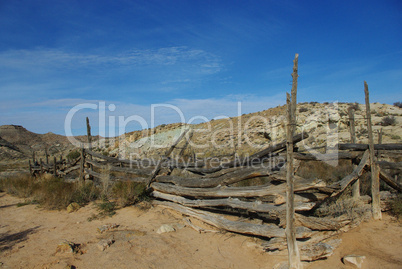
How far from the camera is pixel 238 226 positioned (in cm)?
497

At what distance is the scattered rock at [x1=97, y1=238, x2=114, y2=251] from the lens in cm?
464

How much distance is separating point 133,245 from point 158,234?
0.72 meters

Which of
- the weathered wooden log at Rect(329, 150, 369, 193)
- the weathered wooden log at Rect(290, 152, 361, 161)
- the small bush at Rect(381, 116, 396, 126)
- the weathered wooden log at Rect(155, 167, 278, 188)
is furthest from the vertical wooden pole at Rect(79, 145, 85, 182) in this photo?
the small bush at Rect(381, 116, 396, 126)

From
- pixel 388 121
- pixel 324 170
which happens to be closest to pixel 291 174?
pixel 324 170

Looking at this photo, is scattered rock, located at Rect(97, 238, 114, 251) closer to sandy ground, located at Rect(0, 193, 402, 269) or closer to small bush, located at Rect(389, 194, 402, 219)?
sandy ground, located at Rect(0, 193, 402, 269)

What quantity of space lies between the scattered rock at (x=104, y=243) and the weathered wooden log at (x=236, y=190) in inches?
87.3

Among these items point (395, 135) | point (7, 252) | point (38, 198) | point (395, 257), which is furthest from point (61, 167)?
point (395, 135)

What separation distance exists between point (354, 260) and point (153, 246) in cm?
347

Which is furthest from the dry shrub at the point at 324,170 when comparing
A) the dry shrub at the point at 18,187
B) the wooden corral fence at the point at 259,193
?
the dry shrub at the point at 18,187

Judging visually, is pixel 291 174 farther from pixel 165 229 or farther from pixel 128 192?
pixel 128 192

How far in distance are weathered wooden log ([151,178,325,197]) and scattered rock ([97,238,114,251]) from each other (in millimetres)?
2217

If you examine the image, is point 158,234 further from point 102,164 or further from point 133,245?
point 102,164

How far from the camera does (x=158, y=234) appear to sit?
5.42 m

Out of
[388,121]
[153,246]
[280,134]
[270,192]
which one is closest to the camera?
[270,192]
